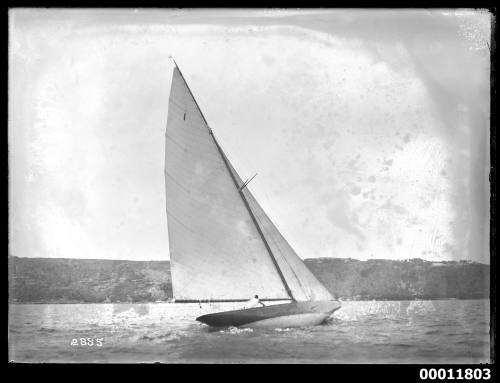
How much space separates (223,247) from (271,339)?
198 cm

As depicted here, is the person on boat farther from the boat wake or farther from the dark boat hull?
the boat wake

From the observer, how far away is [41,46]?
13.0m

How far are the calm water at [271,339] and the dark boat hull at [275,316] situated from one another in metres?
0.59

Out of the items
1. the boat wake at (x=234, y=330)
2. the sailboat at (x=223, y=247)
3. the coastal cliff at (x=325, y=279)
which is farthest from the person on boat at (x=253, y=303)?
the coastal cliff at (x=325, y=279)

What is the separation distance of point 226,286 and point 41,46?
17.5 ft

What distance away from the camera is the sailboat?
13.5 meters

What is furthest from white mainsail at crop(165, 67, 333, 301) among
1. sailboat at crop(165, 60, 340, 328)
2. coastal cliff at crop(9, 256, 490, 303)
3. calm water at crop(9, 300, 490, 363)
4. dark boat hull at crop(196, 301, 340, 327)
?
calm water at crop(9, 300, 490, 363)

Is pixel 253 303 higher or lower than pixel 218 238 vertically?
lower

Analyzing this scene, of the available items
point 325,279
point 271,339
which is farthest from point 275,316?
point 325,279

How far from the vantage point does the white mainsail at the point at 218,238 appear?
13602mm

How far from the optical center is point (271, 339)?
42.8ft

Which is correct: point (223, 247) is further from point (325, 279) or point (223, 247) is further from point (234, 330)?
point (325, 279)

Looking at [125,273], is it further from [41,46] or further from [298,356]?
[41,46]

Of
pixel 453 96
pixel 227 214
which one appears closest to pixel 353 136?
pixel 453 96
